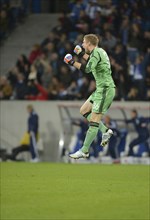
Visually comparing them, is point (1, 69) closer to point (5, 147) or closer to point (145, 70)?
point (5, 147)

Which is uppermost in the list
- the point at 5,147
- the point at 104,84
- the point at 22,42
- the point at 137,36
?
the point at 104,84

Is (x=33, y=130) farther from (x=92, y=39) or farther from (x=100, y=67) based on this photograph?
(x=92, y=39)

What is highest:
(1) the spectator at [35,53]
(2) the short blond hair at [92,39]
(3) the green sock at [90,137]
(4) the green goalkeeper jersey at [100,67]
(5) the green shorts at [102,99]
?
(2) the short blond hair at [92,39]

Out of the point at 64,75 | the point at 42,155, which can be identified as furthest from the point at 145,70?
the point at 42,155

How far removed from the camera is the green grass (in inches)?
361

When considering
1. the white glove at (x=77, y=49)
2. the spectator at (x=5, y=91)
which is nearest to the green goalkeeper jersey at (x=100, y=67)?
the white glove at (x=77, y=49)

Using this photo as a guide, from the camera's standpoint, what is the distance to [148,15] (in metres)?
24.9

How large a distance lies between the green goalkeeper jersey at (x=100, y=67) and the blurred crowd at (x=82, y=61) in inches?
345

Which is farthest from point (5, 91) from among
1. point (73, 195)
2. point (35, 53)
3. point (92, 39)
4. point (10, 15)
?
point (73, 195)

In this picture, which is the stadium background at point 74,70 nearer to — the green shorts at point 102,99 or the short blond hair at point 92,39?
the green shorts at point 102,99

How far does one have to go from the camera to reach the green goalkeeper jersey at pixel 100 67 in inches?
528

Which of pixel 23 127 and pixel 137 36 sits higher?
pixel 137 36

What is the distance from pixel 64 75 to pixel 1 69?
4726mm

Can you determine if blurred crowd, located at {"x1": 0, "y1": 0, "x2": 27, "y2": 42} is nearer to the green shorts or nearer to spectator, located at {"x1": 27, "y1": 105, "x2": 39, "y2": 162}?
spectator, located at {"x1": 27, "y1": 105, "x2": 39, "y2": 162}
